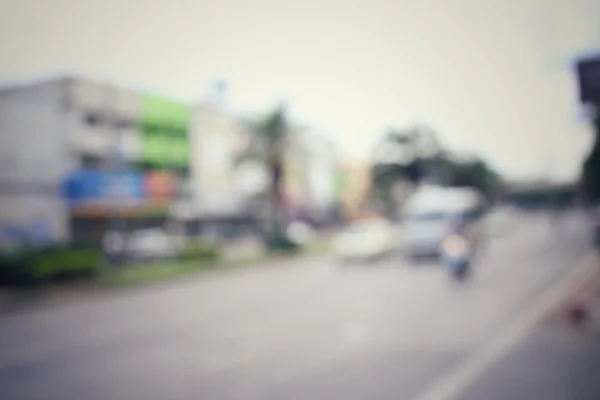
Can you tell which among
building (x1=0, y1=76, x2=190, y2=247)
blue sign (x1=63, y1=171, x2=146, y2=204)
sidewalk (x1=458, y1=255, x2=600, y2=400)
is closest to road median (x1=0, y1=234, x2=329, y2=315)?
building (x1=0, y1=76, x2=190, y2=247)

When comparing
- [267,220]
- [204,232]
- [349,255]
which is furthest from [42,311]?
[267,220]

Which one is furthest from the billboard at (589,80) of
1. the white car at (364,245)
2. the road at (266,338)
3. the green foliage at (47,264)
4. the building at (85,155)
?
the white car at (364,245)

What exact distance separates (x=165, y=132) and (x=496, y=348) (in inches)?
893

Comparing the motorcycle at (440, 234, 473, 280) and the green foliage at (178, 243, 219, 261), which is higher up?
the motorcycle at (440, 234, 473, 280)

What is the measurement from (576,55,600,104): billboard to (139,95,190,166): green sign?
1902cm

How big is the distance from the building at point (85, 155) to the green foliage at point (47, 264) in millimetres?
696

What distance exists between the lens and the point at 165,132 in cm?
2689

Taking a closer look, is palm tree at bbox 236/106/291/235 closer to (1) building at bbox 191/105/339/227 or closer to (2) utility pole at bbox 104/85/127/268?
(1) building at bbox 191/105/339/227

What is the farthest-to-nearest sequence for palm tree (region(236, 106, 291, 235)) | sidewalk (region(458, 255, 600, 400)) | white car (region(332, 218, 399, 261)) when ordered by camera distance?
palm tree (region(236, 106, 291, 235)) → white car (region(332, 218, 399, 261)) → sidewalk (region(458, 255, 600, 400))

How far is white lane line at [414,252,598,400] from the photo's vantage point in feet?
18.1

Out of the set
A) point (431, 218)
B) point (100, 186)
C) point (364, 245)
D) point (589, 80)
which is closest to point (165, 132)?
point (100, 186)

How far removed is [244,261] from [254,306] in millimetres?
10957

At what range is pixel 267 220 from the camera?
40219mm

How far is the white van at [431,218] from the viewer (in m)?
19.1
